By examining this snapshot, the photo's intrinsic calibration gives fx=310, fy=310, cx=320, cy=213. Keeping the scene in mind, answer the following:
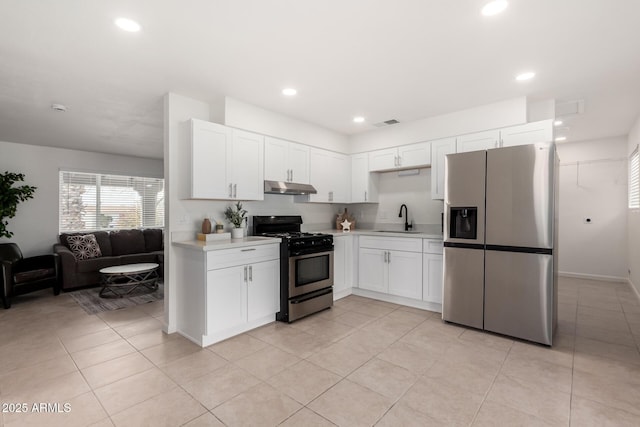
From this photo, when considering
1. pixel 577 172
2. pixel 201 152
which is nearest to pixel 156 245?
pixel 201 152

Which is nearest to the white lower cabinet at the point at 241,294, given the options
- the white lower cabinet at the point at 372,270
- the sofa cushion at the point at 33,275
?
the white lower cabinet at the point at 372,270

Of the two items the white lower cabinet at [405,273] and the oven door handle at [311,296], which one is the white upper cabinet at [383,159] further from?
the oven door handle at [311,296]

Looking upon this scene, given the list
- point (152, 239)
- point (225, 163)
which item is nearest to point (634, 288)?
point (225, 163)

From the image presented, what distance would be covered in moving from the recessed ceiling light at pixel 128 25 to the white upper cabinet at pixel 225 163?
1.07 meters

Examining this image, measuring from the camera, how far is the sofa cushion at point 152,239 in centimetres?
637

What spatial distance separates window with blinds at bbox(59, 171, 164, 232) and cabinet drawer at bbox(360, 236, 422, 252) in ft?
16.9

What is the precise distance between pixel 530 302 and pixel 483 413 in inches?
57.9

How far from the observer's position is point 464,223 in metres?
3.43

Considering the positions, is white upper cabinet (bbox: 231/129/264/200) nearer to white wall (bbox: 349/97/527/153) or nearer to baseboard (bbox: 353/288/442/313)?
white wall (bbox: 349/97/527/153)

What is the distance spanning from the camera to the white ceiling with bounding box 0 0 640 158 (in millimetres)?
2008

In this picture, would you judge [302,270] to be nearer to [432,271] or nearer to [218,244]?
[218,244]

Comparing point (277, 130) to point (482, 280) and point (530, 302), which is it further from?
point (530, 302)

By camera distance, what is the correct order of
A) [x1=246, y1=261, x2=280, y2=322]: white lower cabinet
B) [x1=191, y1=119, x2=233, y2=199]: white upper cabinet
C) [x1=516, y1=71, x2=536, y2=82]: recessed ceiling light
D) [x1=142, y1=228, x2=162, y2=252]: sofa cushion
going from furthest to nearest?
[x1=142, y1=228, x2=162, y2=252]: sofa cushion < [x1=246, y1=261, x2=280, y2=322]: white lower cabinet < [x1=191, y1=119, x2=233, y2=199]: white upper cabinet < [x1=516, y1=71, x2=536, y2=82]: recessed ceiling light

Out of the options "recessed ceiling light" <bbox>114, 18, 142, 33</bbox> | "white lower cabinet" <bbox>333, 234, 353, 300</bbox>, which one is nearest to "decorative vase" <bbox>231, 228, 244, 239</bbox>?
"white lower cabinet" <bbox>333, 234, 353, 300</bbox>
